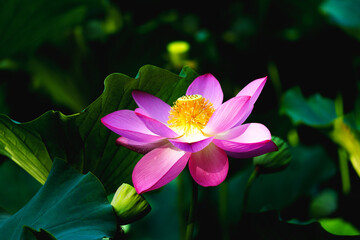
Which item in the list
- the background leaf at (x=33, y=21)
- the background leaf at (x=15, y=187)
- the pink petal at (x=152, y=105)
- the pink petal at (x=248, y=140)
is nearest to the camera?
the pink petal at (x=248, y=140)

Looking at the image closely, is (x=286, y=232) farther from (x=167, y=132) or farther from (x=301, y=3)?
(x=301, y=3)

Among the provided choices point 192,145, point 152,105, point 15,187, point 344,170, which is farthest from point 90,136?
point 344,170

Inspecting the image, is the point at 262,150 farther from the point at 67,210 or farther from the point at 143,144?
the point at 67,210

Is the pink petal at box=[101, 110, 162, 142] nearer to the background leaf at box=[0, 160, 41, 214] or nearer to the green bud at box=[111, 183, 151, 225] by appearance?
the green bud at box=[111, 183, 151, 225]

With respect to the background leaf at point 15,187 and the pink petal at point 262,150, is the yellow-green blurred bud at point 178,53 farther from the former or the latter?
the pink petal at point 262,150

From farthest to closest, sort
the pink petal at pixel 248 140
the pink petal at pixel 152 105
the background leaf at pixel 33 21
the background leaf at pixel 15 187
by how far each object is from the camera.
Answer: the background leaf at pixel 33 21
the background leaf at pixel 15 187
the pink petal at pixel 152 105
the pink petal at pixel 248 140

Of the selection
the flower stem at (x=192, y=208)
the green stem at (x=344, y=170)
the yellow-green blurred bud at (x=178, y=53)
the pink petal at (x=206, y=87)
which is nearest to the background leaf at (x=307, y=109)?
the green stem at (x=344, y=170)
